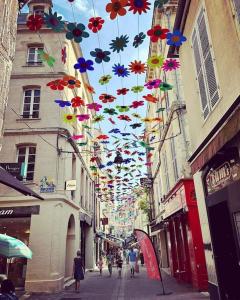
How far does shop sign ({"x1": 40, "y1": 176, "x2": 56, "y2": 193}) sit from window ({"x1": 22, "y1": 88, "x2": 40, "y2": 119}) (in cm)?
356

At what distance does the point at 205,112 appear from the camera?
20.1ft

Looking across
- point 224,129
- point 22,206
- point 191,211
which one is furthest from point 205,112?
point 22,206

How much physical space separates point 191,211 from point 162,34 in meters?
6.64

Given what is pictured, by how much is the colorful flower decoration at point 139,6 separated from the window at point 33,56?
36.4 ft

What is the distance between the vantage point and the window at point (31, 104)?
45.5ft

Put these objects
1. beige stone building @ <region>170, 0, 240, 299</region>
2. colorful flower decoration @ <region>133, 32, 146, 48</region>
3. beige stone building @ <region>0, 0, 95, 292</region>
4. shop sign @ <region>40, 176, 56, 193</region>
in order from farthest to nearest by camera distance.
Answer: shop sign @ <region>40, 176, 56, 193</region> → beige stone building @ <region>0, 0, 95, 292</region> → colorful flower decoration @ <region>133, 32, 146, 48</region> → beige stone building @ <region>170, 0, 240, 299</region>

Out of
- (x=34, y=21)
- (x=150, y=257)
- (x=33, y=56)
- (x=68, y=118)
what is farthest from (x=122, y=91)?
(x=33, y=56)

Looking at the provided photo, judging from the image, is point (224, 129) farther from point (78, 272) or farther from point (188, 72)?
point (78, 272)

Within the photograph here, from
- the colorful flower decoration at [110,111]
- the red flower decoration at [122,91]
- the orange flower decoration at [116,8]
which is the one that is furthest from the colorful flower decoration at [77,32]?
the colorful flower decoration at [110,111]

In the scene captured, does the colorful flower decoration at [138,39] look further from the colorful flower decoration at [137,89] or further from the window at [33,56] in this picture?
the window at [33,56]

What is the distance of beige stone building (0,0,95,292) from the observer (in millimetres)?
11594

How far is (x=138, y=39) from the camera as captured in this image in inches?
237

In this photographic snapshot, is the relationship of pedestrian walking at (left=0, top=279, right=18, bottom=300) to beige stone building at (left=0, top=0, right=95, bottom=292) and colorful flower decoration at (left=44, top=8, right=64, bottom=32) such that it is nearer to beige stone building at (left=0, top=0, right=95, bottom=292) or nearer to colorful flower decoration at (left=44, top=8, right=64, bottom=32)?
colorful flower decoration at (left=44, top=8, right=64, bottom=32)

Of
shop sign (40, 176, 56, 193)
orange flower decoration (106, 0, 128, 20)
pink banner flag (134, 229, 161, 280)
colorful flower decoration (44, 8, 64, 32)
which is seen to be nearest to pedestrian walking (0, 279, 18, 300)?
colorful flower decoration (44, 8, 64, 32)
